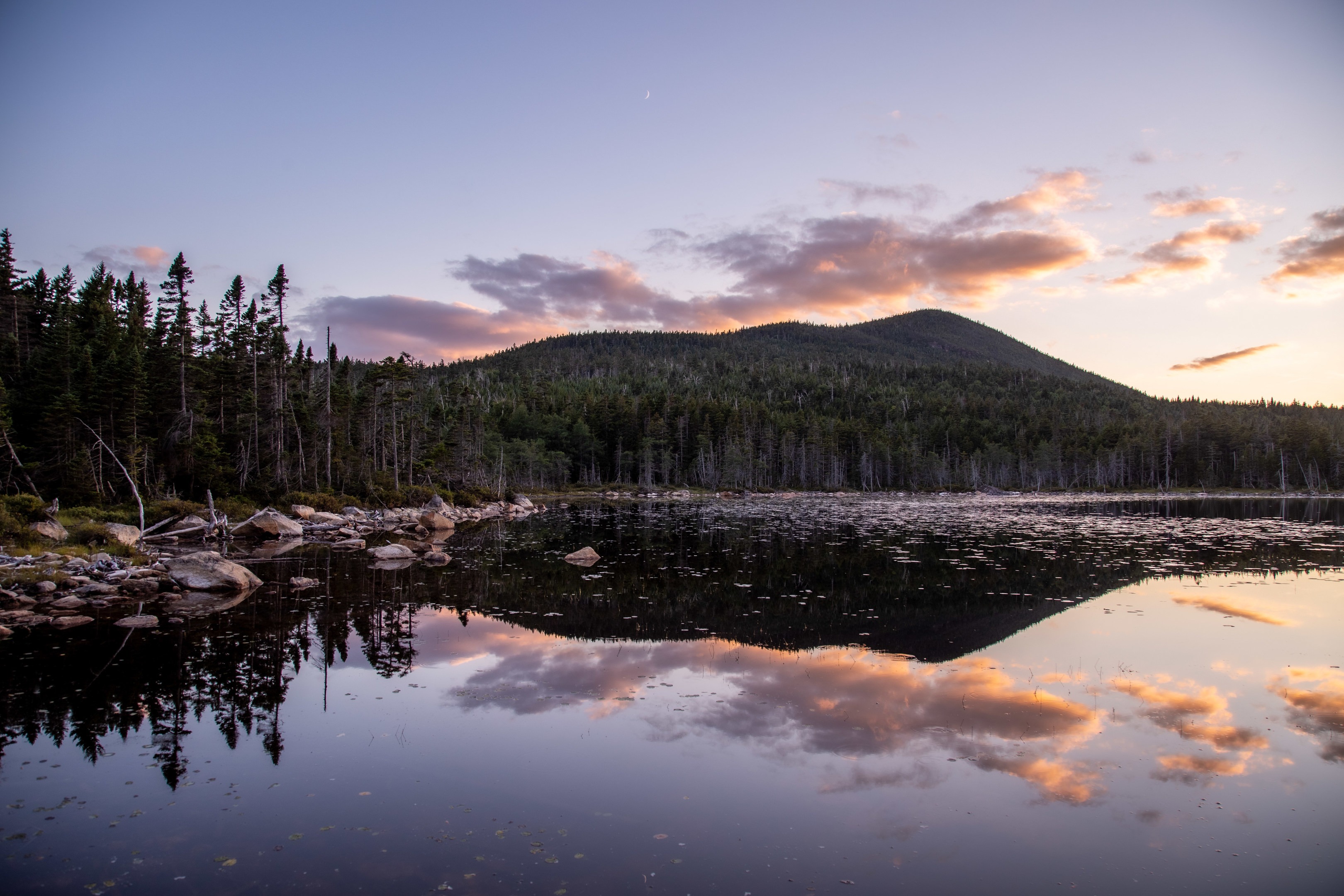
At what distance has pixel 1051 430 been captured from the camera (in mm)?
161000

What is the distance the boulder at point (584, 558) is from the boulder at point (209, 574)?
40.4 feet

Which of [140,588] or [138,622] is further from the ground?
[140,588]

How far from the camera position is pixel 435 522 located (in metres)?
47.7

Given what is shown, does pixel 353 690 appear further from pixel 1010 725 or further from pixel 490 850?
pixel 1010 725

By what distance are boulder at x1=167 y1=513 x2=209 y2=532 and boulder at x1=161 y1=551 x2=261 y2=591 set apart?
49.2 feet

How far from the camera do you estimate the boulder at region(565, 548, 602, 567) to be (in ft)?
101

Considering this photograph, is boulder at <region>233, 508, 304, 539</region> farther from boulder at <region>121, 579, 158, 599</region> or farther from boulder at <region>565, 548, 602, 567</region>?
boulder at <region>565, 548, 602, 567</region>

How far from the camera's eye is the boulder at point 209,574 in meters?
23.2

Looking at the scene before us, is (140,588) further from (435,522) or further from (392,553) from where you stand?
(435,522)

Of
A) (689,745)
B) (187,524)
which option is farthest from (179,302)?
(689,745)

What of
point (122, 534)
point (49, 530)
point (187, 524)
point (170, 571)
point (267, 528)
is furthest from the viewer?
point (267, 528)

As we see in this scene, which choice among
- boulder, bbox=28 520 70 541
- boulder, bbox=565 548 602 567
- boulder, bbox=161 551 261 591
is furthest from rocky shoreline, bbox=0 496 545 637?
boulder, bbox=565 548 602 567

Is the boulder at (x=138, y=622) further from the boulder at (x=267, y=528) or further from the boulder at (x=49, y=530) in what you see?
the boulder at (x=267, y=528)

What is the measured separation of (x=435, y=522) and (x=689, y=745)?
40269 millimetres
